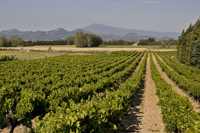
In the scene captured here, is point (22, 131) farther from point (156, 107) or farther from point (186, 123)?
point (156, 107)

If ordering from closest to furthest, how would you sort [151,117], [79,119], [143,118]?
→ [79,119] < [143,118] < [151,117]

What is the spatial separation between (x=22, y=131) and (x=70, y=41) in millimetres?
141526

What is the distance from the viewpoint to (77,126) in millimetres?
5016

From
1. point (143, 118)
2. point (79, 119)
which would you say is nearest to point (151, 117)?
point (143, 118)

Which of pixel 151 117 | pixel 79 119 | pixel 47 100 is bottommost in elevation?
pixel 151 117

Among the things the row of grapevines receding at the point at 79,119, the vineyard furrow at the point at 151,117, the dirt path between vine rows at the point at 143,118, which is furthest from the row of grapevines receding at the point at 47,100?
the vineyard furrow at the point at 151,117

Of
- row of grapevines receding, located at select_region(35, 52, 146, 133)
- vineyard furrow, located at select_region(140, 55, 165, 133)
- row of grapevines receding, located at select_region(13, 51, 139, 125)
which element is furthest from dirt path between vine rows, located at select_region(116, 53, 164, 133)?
row of grapevines receding, located at select_region(13, 51, 139, 125)

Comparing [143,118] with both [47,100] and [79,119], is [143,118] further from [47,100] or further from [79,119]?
[47,100]

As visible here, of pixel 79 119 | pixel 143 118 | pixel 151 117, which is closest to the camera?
pixel 79 119

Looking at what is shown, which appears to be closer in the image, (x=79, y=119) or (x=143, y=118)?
(x=79, y=119)

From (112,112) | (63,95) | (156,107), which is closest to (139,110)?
(156,107)

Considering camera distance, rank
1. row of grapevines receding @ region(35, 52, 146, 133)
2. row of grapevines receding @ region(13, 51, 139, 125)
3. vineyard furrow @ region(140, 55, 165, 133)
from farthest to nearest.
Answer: vineyard furrow @ region(140, 55, 165, 133) < row of grapevines receding @ region(13, 51, 139, 125) < row of grapevines receding @ region(35, 52, 146, 133)

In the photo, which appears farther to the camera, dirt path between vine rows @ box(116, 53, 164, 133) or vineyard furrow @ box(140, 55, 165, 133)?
vineyard furrow @ box(140, 55, 165, 133)

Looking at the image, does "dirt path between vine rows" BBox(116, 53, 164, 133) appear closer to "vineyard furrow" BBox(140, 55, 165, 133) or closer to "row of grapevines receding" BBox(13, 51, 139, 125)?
"vineyard furrow" BBox(140, 55, 165, 133)
